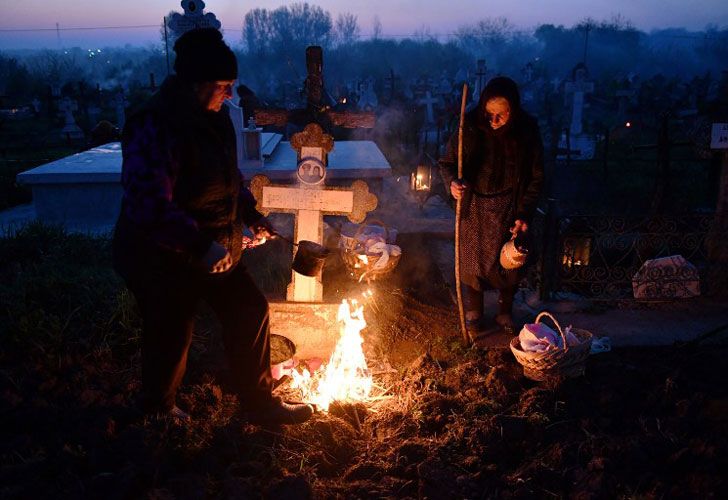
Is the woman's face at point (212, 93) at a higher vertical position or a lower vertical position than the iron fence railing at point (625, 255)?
higher

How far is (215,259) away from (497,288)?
268cm

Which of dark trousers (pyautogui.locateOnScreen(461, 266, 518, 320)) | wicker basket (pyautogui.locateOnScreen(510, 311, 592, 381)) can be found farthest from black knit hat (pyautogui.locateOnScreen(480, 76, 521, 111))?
wicker basket (pyautogui.locateOnScreen(510, 311, 592, 381))

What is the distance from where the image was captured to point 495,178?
4352 millimetres

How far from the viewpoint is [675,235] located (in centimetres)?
545

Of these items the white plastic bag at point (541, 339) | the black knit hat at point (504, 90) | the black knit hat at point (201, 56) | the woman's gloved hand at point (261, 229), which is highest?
the black knit hat at point (201, 56)

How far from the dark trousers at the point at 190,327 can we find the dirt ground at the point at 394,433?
23 centimetres

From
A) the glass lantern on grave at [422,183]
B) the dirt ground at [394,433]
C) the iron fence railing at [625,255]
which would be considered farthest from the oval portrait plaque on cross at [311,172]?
the glass lantern on grave at [422,183]

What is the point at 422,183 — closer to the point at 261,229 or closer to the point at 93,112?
the point at 261,229

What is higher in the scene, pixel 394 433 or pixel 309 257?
pixel 309 257

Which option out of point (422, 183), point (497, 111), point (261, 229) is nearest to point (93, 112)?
point (422, 183)

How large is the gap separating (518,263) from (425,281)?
164cm

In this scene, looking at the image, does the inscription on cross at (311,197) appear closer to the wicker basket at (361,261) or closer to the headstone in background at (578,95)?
the wicker basket at (361,261)

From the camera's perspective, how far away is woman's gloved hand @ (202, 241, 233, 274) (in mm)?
2715

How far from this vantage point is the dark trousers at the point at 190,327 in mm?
2932
